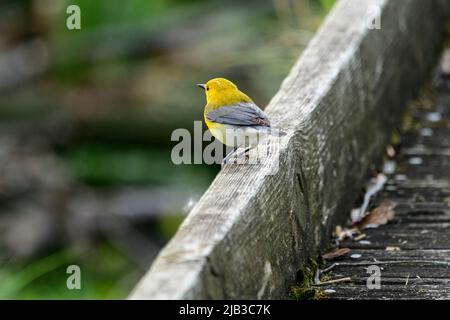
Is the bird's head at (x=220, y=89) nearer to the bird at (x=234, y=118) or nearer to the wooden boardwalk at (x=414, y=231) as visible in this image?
the bird at (x=234, y=118)

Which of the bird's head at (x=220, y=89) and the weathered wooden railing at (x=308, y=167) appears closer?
the weathered wooden railing at (x=308, y=167)

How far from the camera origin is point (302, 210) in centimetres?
379

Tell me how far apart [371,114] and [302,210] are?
120 centimetres

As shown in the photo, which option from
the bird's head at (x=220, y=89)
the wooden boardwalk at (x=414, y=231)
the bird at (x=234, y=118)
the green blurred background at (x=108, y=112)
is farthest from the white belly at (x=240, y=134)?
the green blurred background at (x=108, y=112)

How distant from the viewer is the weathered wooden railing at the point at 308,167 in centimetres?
297

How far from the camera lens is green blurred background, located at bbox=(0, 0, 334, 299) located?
8477 millimetres

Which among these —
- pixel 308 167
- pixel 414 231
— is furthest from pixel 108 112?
pixel 308 167

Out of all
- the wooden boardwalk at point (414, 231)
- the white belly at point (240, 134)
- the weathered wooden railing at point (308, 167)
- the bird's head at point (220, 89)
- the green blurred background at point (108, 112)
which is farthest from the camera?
the green blurred background at point (108, 112)

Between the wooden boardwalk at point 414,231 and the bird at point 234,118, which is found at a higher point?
the bird at point 234,118

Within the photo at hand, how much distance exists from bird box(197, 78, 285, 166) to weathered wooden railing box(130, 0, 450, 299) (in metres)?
0.09

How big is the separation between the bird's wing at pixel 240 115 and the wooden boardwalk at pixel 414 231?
581 millimetres

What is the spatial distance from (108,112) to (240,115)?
5.42m

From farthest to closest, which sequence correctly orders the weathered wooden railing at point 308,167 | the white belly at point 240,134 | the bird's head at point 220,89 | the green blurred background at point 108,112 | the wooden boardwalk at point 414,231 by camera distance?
1. the green blurred background at point 108,112
2. the bird's head at point 220,89
3. the white belly at point 240,134
4. the wooden boardwalk at point 414,231
5. the weathered wooden railing at point 308,167
